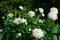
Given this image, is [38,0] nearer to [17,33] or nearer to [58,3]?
[58,3]

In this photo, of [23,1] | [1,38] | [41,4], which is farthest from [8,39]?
[41,4]

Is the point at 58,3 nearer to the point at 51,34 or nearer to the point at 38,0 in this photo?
the point at 38,0

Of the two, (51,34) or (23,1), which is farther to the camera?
(23,1)

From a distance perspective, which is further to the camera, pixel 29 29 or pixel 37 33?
pixel 29 29

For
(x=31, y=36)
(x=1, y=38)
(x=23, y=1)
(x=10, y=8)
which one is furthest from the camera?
(x=23, y=1)

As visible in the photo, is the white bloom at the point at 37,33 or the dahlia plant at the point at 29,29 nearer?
the white bloom at the point at 37,33

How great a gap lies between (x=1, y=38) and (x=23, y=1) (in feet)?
7.96

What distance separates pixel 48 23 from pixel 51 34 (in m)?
0.25

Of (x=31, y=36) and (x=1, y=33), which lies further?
(x=1, y=33)

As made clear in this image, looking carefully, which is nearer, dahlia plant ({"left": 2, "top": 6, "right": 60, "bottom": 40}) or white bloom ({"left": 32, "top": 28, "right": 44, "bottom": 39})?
white bloom ({"left": 32, "top": 28, "right": 44, "bottom": 39})

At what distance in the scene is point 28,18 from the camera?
4.52 metres

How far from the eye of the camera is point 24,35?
4.08 m

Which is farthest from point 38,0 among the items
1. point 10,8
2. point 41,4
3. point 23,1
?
point 10,8

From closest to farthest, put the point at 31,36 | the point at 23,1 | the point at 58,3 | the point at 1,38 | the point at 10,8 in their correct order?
the point at 31,36 < the point at 1,38 < the point at 10,8 < the point at 23,1 < the point at 58,3
